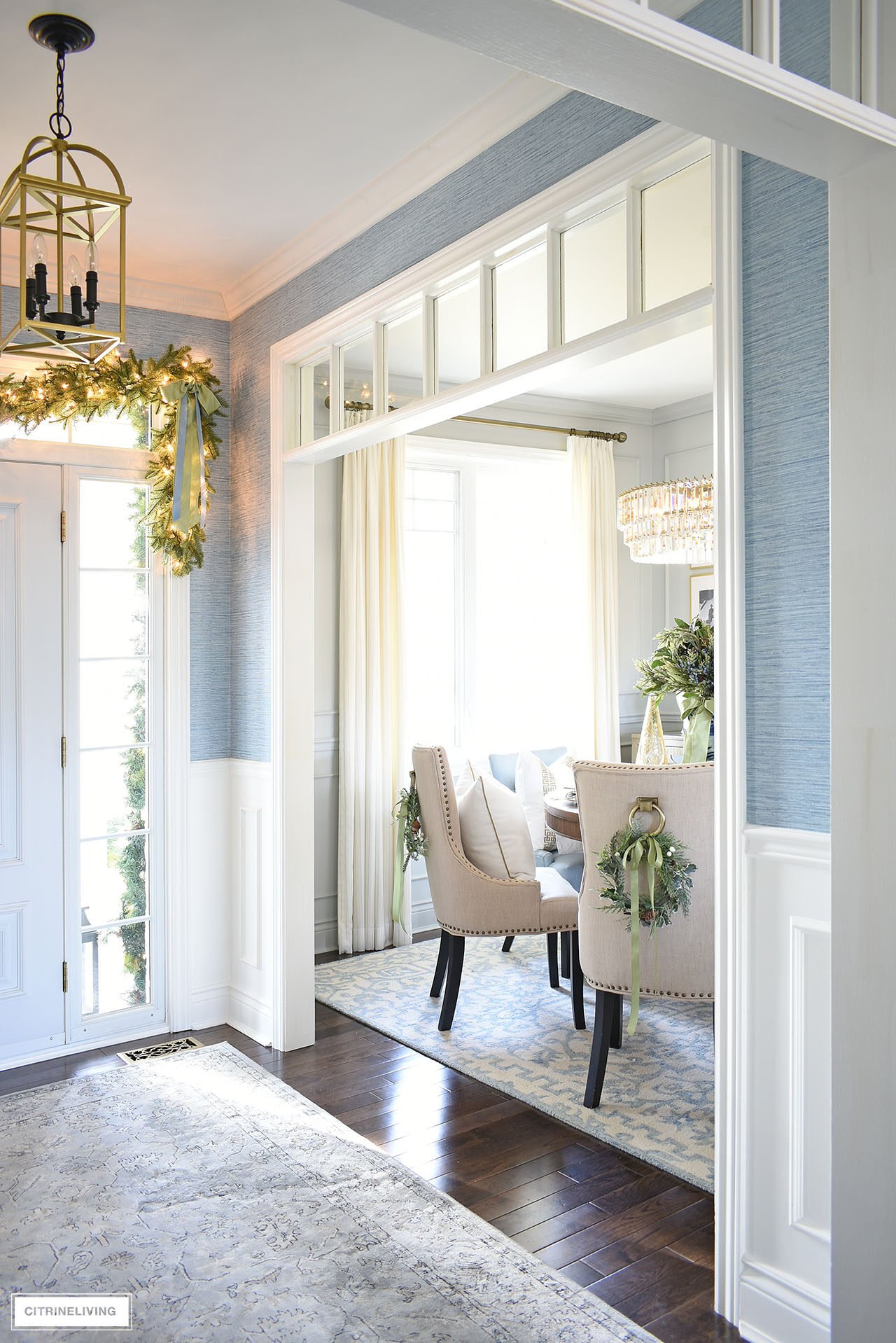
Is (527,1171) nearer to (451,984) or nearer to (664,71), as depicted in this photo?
(451,984)

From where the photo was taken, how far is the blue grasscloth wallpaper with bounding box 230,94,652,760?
98.3 inches

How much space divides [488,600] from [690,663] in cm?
234

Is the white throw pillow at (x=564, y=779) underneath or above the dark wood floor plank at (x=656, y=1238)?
above

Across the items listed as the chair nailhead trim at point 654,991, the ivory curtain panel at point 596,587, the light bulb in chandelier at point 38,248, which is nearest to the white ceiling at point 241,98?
the light bulb in chandelier at point 38,248

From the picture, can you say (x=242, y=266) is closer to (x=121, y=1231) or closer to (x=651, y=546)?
(x=651, y=546)

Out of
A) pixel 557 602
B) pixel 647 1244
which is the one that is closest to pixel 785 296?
pixel 647 1244

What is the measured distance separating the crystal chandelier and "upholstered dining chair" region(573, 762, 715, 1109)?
5.81ft

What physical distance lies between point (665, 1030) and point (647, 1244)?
4.93 ft

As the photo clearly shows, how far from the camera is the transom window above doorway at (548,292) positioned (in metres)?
2.24

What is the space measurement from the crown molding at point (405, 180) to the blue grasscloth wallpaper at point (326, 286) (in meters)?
0.03

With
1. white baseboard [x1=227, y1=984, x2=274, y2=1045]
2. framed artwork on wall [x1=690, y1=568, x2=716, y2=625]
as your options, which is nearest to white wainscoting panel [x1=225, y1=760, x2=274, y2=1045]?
white baseboard [x1=227, y1=984, x2=274, y2=1045]

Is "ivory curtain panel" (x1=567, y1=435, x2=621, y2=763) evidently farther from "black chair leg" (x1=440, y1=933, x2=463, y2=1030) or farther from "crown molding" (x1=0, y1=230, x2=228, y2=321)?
"crown molding" (x1=0, y1=230, x2=228, y2=321)

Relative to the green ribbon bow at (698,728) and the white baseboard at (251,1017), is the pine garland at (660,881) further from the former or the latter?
the white baseboard at (251,1017)

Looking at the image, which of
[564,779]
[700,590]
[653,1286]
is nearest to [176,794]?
[564,779]
